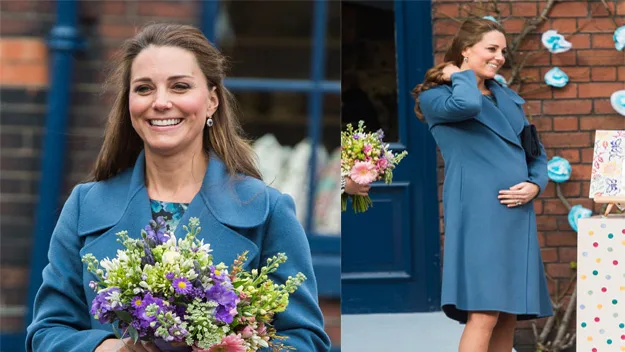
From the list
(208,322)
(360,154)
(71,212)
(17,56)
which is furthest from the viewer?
(17,56)

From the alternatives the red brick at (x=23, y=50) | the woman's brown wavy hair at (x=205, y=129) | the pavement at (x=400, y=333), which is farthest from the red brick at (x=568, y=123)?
the woman's brown wavy hair at (x=205, y=129)

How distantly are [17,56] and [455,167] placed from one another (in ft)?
6.38

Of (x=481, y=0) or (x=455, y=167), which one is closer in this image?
(x=455, y=167)

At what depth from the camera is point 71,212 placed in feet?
7.55

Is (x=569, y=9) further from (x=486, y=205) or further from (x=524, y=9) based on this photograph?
(x=486, y=205)

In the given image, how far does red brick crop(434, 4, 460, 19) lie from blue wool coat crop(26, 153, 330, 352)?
362 centimetres

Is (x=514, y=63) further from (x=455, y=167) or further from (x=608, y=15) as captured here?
(x=455, y=167)

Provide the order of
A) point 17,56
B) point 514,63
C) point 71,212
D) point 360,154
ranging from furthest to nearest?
point 514,63 < point 17,56 < point 360,154 < point 71,212

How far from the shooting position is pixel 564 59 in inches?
220

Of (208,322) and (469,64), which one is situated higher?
(469,64)

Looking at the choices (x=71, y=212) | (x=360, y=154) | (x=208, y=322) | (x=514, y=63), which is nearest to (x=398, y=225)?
(x=514, y=63)

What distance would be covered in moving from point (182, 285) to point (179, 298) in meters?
0.05

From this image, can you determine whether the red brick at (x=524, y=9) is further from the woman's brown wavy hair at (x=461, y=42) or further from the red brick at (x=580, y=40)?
the woman's brown wavy hair at (x=461, y=42)

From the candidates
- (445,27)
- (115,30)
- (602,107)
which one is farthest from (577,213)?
(115,30)
